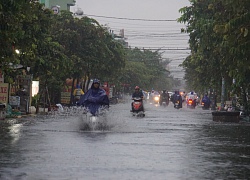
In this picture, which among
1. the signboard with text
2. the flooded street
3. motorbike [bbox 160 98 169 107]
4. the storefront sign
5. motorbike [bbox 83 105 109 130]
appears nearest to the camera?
the flooded street

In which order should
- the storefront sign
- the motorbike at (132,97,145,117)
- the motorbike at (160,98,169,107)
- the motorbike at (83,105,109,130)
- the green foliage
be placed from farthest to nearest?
1. the motorbike at (160,98,169,107)
2. the storefront sign
3. the motorbike at (132,97,145,117)
4. the motorbike at (83,105,109,130)
5. the green foliage

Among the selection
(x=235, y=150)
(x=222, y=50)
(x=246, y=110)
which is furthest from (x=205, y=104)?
(x=235, y=150)

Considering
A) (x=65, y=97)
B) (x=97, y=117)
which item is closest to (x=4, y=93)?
(x=97, y=117)

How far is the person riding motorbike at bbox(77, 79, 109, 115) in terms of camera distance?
81.4 feet

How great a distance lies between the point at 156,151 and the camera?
15.5 metres

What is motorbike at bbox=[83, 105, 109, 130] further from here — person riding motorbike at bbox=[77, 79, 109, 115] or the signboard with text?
the signboard with text

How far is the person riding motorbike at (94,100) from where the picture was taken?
24797mm

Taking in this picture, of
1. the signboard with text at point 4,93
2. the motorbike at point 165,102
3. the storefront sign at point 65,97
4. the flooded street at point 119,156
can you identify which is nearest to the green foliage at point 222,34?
the flooded street at point 119,156

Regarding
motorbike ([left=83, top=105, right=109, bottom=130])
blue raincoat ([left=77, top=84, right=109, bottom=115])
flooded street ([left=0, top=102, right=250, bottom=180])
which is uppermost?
blue raincoat ([left=77, top=84, right=109, bottom=115])

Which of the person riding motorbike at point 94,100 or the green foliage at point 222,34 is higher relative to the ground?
the green foliage at point 222,34

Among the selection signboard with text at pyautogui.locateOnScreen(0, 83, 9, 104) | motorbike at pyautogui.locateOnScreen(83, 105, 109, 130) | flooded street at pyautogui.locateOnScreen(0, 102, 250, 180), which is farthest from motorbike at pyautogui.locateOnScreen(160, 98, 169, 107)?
flooded street at pyautogui.locateOnScreen(0, 102, 250, 180)

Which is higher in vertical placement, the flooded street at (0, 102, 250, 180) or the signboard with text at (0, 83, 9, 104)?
the signboard with text at (0, 83, 9, 104)

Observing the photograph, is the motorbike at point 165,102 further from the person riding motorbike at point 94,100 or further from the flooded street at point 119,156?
the flooded street at point 119,156

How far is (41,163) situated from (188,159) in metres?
3.05
